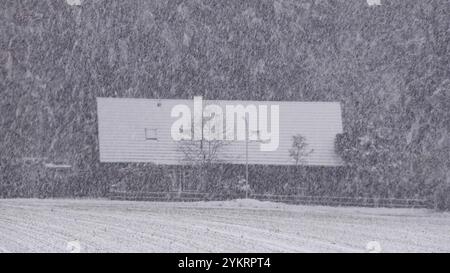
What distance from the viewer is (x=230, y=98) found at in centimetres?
5859

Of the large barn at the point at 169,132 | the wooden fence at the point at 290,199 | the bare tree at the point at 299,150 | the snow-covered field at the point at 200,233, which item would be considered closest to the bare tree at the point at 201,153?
the large barn at the point at 169,132

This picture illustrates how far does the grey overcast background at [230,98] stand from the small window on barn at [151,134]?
7.26ft

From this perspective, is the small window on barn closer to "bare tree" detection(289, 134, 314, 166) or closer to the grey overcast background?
the grey overcast background

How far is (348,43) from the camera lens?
63.6m

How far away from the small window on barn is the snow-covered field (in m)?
15.1

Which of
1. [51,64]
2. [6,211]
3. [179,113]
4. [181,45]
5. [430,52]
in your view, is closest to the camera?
[6,211]

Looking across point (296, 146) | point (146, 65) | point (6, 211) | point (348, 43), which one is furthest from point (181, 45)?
point (6, 211)

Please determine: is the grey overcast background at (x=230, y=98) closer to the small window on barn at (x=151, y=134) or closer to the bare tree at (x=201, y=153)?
the bare tree at (x=201, y=153)

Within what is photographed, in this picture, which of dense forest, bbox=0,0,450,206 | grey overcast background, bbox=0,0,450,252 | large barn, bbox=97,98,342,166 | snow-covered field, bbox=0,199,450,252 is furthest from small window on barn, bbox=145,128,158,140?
snow-covered field, bbox=0,199,450,252

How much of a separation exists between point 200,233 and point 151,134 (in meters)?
26.5

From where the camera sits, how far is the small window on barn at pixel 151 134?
46.1 metres
